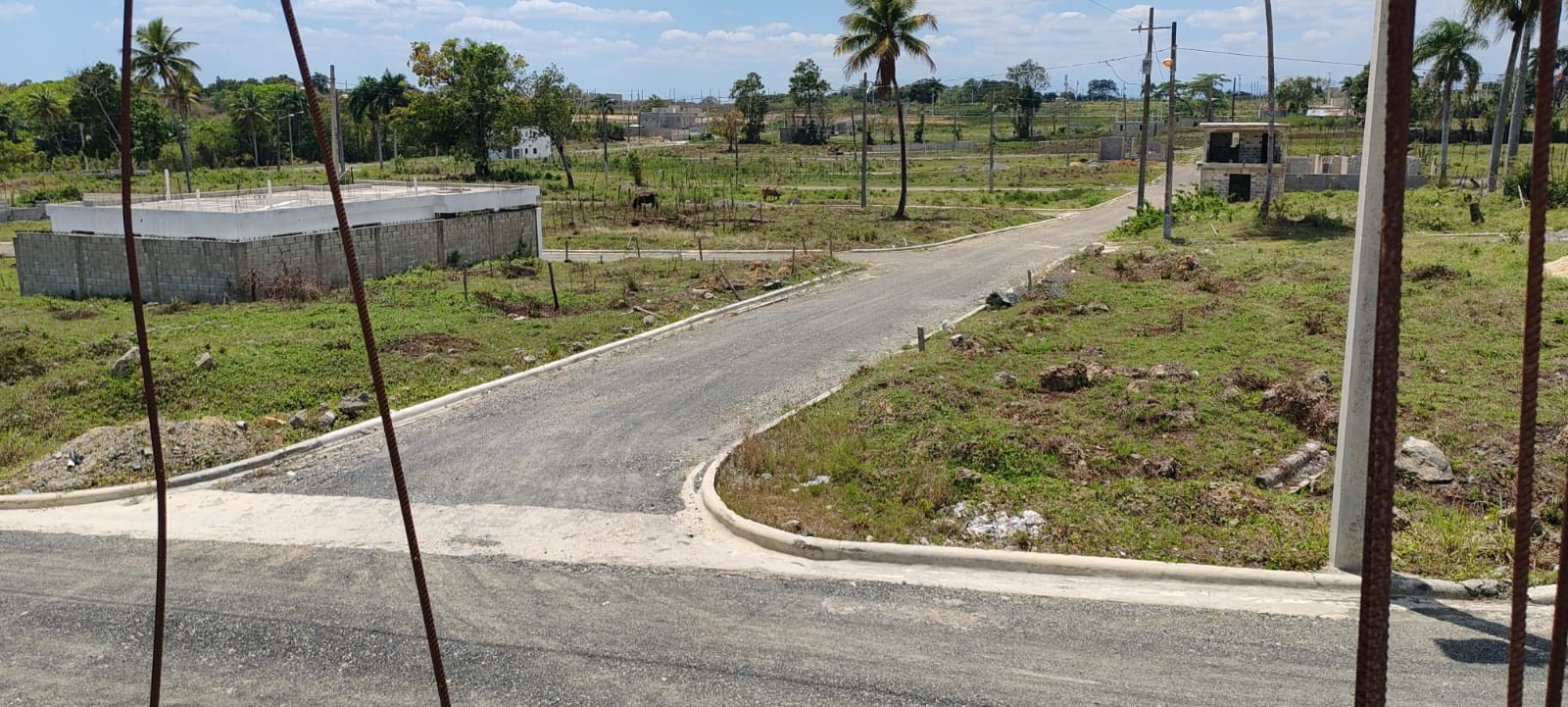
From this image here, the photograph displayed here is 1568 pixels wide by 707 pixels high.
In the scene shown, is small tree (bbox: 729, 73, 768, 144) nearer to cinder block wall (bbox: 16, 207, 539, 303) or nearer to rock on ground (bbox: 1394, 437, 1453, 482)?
cinder block wall (bbox: 16, 207, 539, 303)

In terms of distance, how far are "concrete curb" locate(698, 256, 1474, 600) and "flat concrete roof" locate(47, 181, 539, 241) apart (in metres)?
20.4

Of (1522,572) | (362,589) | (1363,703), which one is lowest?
(362,589)

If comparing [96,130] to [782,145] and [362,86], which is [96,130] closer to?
[362,86]

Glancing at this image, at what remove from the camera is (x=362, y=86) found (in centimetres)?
9562

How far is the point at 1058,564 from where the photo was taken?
9.71m

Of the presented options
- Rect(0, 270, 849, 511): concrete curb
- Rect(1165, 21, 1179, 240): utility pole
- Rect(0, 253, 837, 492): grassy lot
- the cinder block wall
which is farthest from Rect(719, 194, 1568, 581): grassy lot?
the cinder block wall

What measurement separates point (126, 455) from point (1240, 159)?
52643 mm

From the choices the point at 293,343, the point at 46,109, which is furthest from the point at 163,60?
the point at 293,343

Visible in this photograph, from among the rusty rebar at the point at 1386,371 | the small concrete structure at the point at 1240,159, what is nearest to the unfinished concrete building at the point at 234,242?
the rusty rebar at the point at 1386,371

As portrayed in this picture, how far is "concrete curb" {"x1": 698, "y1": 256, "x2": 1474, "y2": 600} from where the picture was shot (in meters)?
9.05

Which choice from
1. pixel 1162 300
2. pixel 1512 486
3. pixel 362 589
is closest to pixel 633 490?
pixel 362 589

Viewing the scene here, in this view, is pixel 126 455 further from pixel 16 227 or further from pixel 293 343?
pixel 16 227

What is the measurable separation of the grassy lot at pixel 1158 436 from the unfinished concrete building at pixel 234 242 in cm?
1698

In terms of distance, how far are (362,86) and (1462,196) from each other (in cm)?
8331
